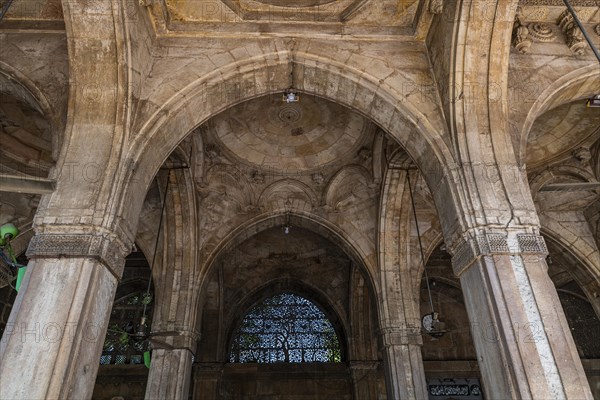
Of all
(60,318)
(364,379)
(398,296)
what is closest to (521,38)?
(398,296)

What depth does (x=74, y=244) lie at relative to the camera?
4668 millimetres

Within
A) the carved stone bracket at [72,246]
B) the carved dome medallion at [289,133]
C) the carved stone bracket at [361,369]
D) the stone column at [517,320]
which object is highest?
the carved dome medallion at [289,133]

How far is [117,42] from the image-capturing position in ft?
18.2

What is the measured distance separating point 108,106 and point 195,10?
214 cm

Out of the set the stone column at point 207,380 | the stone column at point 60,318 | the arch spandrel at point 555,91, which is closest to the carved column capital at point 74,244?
the stone column at point 60,318

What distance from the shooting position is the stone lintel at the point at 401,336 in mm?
8695

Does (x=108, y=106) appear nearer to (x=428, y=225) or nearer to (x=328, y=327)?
(x=428, y=225)

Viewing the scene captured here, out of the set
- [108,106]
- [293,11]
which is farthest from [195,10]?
[108,106]

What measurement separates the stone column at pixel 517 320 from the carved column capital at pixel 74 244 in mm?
4134

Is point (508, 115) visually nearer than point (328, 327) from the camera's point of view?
Yes

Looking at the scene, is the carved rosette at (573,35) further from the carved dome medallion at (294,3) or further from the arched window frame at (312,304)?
the arched window frame at (312,304)

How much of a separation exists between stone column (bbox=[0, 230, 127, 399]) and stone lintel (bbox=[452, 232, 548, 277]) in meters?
4.13

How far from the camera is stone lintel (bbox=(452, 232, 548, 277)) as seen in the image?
191 inches

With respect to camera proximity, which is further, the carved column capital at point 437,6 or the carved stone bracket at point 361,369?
the carved stone bracket at point 361,369
